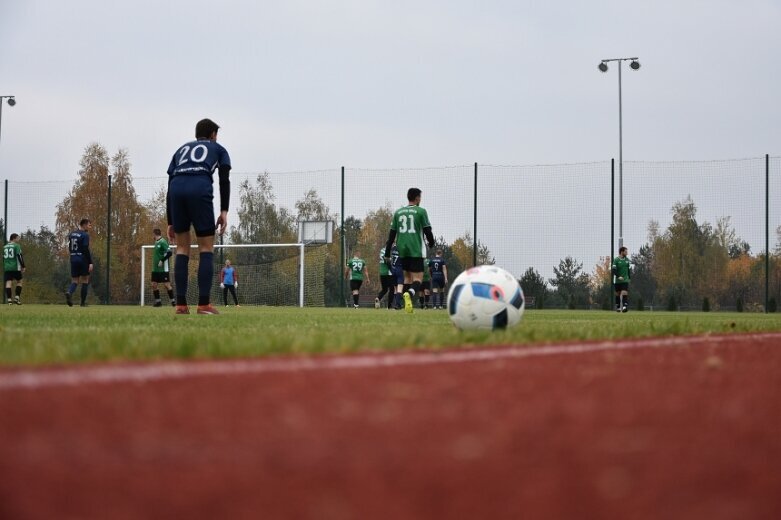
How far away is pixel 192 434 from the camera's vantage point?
1.84 meters

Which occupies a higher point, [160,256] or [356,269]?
[160,256]

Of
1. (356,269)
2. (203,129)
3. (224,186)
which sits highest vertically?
(203,129)

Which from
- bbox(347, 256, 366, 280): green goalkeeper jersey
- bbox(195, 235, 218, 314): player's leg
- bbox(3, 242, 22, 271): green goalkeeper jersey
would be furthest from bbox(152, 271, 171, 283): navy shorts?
bbox(195, 235, 218, 314): player's leg

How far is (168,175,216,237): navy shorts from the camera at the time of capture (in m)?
→ 8.99

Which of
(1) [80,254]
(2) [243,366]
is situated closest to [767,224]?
(1) [80,254]

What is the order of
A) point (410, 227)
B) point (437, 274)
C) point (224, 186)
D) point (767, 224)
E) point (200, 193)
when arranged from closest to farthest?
point (200, 193) < point (224, 186) < point (410, 227) < point (767, 224) < point (437, 274)

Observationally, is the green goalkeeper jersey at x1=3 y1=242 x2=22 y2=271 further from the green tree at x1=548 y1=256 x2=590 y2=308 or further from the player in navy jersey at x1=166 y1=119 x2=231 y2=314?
the player in navy jersey at x1=166 y1=119 x2=231 y2=314

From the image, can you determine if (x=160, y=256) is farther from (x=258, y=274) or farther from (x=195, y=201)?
(x=195, y=201)

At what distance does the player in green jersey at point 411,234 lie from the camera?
14109 mm

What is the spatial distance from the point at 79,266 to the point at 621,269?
42.5 feet

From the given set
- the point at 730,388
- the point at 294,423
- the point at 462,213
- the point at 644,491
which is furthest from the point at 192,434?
the point at 462,213

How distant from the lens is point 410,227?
14250 millimetres

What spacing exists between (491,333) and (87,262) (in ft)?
53.0

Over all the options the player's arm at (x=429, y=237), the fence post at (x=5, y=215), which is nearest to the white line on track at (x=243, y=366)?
the player's arm at (x=429, y=237)
